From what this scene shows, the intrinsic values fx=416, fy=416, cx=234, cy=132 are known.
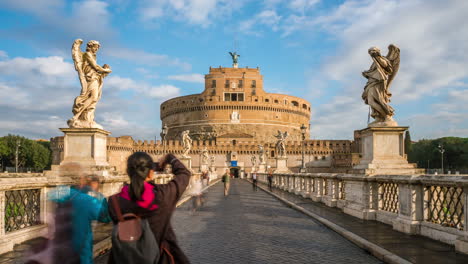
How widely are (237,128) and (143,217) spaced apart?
311ft

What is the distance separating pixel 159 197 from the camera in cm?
→ 299

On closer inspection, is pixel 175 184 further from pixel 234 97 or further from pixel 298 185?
pixel 234 97

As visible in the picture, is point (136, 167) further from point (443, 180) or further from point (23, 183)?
point (443, 180)

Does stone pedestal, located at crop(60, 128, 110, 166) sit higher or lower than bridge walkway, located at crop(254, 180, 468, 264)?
higher

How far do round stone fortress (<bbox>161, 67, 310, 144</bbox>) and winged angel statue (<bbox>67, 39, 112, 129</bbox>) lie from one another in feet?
273

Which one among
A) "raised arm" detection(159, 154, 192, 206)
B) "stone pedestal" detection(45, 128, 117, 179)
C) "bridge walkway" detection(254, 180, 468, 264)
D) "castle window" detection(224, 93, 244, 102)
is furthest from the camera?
"castle window" detection(224, 93, 244, 102)

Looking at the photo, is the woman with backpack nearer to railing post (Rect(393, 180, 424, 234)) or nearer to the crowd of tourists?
the crowd of tourists

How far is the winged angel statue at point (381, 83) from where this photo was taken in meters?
9.43

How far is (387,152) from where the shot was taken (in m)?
9.35

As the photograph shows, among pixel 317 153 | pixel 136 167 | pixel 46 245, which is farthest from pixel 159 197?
pixel 317 153

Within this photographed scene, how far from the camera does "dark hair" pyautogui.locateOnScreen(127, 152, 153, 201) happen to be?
9.64 ft

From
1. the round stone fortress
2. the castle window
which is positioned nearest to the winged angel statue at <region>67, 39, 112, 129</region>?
the round stone fortress

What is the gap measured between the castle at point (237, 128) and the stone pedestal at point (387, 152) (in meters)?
71.2

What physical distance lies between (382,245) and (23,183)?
5.39 m
